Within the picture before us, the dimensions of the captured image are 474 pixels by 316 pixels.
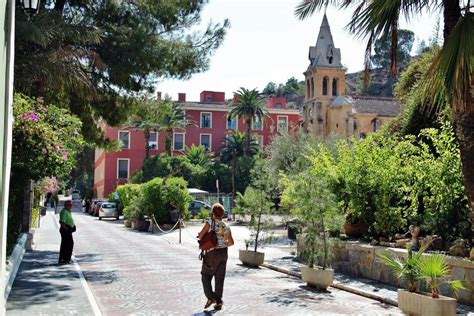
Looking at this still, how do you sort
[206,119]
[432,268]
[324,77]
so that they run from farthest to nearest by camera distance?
[206,119], [324,77], [432,268]

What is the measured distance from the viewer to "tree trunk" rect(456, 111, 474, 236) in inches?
307

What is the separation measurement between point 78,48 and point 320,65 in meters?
52.8

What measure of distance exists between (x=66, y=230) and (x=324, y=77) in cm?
5591

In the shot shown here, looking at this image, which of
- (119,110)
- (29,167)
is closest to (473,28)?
A: (29,167)

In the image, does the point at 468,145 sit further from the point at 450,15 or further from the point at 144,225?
the point at 144,225

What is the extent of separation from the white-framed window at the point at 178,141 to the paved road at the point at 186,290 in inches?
2121

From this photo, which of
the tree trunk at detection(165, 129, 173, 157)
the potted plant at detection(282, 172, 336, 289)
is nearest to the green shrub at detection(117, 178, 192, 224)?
the potted plant at detection(282, 172, 336, 289)

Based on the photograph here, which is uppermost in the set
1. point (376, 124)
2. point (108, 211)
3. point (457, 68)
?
point (376, 124)

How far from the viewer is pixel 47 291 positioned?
10.3 meters

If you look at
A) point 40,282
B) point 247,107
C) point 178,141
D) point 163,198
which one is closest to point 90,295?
point 40,282

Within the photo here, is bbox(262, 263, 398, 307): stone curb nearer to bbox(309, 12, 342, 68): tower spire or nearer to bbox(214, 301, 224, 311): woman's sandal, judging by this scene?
bbox(214, 301, 224, 311): woman's sandal

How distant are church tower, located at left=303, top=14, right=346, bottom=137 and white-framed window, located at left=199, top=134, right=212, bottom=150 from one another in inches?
526

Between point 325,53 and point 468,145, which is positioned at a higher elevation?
point 325,53

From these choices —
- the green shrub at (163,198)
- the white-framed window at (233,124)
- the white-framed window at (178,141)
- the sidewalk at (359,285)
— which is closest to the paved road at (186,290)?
the sidewalk at (359,285)
